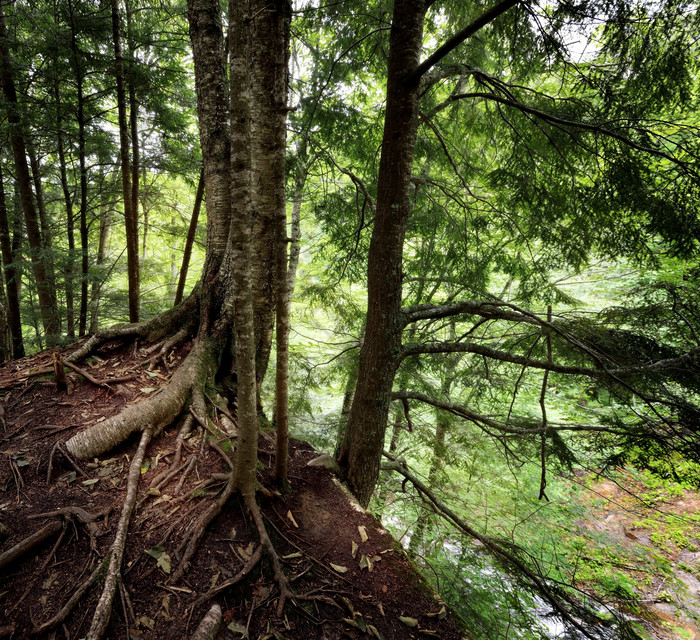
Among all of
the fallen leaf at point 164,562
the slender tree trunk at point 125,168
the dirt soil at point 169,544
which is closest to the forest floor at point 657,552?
the dirt soil at point 169,544

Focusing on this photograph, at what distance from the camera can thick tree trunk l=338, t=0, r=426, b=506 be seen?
294 centimetres

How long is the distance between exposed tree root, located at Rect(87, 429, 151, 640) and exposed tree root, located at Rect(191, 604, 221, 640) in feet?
1.55

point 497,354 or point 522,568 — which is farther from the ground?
point 497,354

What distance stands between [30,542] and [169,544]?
79cm

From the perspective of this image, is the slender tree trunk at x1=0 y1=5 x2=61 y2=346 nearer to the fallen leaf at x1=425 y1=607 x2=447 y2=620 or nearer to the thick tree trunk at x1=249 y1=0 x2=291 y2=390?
the thick tree trunk at x1=249 y1=0 x2=291 y2=390

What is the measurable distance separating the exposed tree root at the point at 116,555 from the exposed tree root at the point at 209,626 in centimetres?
47

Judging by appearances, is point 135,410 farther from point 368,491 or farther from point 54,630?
point 368,491

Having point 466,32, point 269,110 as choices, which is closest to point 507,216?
point 466,32

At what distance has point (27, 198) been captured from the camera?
5.73 metres

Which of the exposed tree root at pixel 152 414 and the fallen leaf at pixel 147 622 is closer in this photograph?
the fallen leaf at pixel 147 622

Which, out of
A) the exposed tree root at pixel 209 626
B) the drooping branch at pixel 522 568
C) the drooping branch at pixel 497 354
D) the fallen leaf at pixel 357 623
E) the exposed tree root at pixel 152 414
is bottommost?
the drooping branch at pixel 522 568

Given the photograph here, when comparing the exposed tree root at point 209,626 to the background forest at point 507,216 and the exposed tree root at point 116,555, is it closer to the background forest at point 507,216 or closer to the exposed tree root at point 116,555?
the exposed tree root at point 116,555

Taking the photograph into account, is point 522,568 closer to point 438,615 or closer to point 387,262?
point 438,615

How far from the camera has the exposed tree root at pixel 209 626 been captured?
5.63 feet
